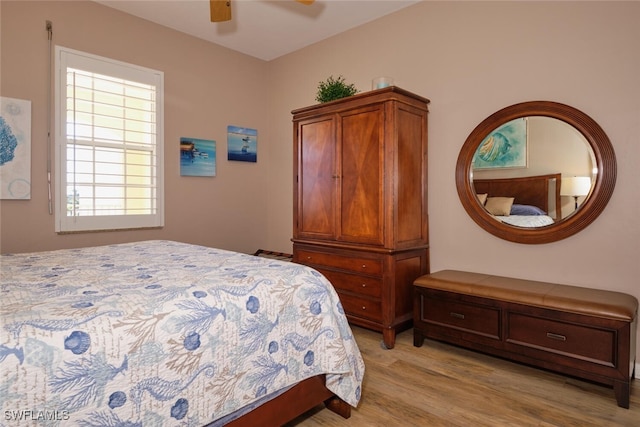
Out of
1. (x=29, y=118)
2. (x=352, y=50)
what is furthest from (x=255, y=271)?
(x=352, y=50)

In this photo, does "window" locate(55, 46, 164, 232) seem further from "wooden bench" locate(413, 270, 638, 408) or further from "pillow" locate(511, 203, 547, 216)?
"pillow" locate(511, 203, 547, 216)

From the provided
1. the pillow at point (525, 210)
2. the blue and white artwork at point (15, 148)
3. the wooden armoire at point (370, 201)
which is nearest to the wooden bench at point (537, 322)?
the wooden armoire at point (370, 201)

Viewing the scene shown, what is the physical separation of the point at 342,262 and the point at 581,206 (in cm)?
174

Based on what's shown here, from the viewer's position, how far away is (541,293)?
2.30 m

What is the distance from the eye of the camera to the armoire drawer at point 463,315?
8.01ft

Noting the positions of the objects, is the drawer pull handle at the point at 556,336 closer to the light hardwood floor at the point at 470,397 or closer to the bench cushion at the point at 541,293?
the bench cushion at the point at 541,293

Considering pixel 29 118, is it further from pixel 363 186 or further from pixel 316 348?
pixel 316 348

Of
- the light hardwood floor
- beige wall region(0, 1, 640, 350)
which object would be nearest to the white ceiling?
beige wall region(0, 1, 640, 350)

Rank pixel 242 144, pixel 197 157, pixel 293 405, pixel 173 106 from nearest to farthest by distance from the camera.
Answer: pixel 293 405, pixel 173 106, pixel 197 157, pixel 242 144

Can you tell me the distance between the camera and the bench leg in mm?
1976

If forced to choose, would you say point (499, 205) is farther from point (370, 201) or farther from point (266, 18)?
point (266, 18)

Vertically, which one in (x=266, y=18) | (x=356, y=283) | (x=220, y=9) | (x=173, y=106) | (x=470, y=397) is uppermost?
(x=266, y=18)

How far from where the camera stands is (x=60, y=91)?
315cm

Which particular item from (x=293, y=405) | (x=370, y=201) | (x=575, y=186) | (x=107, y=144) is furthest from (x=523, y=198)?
(x=107, y=144)
